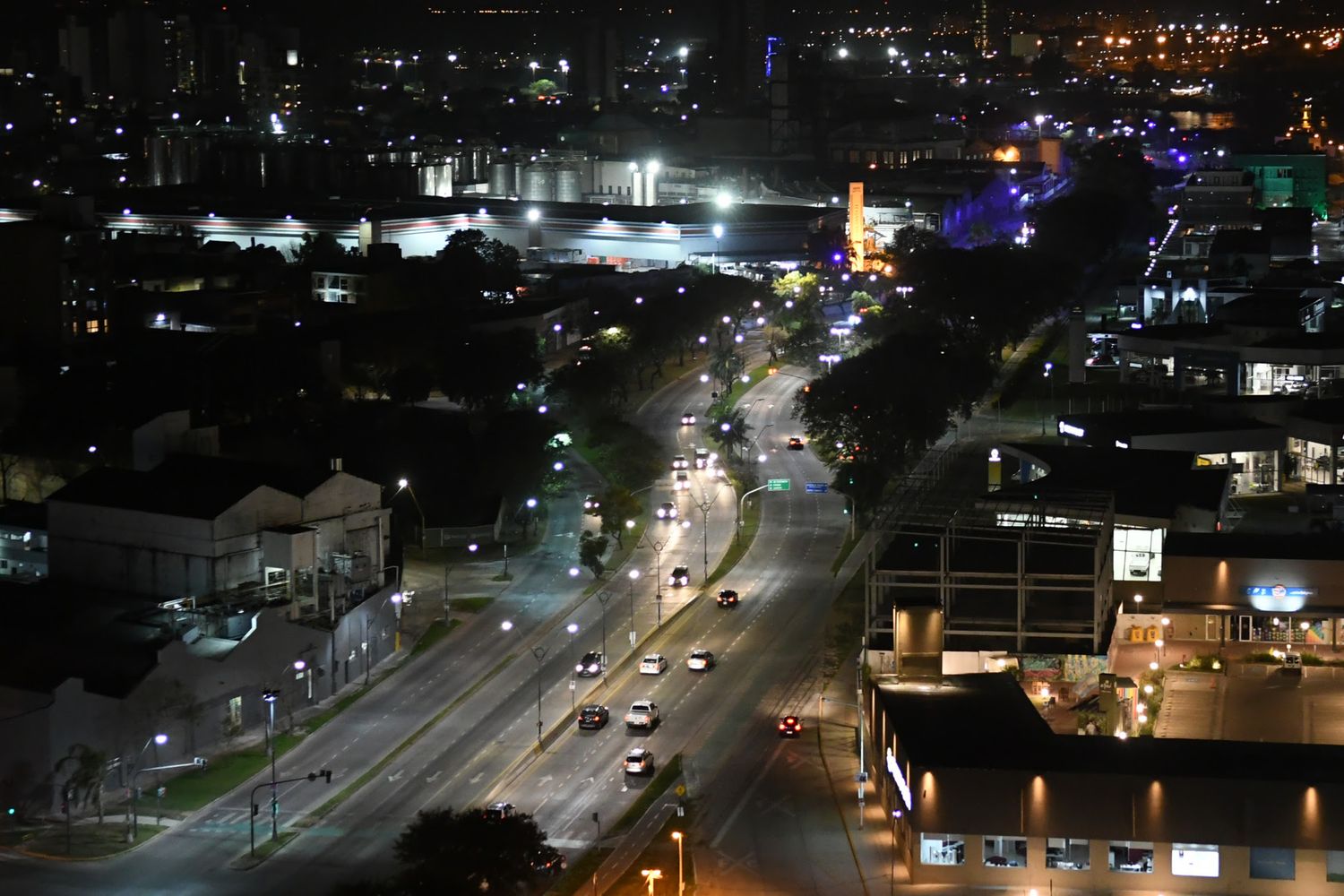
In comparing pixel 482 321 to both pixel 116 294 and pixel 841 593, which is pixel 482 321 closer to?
pixel 116 294

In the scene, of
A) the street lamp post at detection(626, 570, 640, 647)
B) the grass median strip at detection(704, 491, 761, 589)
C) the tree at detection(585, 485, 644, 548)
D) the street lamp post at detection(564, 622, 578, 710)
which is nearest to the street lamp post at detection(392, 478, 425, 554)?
the tree at detection(585, 485, 644, 548)

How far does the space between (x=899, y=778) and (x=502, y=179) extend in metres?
41.9

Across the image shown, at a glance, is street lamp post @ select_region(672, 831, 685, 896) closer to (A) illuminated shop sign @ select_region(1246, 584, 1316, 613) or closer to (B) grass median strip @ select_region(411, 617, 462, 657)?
(B) grass median strip @ select_region(411, 617, 462, 657)

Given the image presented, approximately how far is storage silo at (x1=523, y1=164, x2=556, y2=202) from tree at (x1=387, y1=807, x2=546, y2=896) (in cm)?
4098

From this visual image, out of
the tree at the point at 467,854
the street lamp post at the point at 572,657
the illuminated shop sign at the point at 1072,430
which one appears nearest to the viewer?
the tree at the point at 467,854

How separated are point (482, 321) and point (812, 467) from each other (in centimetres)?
736

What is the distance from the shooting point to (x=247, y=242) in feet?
143

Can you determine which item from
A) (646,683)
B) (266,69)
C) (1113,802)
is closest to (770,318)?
(646,683)

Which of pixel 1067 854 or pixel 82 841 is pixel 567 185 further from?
pixel 1067 854

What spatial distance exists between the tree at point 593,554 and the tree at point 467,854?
719 centimetres

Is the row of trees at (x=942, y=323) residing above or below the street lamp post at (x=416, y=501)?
above

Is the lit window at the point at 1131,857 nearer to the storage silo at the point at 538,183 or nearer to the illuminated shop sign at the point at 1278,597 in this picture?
the illuminated shop sign at the point at 1278,597

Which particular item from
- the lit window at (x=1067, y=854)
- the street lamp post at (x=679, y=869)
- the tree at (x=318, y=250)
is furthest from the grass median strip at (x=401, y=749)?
the tree at (x=318, y=250)

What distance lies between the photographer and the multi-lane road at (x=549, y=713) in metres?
13.9
